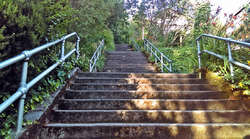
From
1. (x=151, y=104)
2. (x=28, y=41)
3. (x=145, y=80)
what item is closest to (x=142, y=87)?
(x=145, y=80)

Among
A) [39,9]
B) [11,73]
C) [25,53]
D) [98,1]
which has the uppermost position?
[98,1]

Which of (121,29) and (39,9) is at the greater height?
(121,29)

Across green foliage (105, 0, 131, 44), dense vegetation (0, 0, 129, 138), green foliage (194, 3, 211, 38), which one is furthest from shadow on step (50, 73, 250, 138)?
green foliage (105, 0, 131, 44)

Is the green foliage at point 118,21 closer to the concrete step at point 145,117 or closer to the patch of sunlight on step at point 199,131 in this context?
the concrete step at point 145,117

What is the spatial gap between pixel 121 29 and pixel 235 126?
18.5m

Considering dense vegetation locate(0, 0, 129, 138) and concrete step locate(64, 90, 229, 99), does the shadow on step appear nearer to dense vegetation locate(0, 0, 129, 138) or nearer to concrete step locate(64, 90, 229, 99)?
concrete step locate(64, 90, 229, 99)

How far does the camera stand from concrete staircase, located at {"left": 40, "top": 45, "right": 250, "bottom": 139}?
1739 mm

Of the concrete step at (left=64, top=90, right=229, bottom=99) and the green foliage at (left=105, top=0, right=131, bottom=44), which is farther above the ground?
the green foliage at (left=105, top=0, right=131, bottom=44)

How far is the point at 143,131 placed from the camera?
1.75m

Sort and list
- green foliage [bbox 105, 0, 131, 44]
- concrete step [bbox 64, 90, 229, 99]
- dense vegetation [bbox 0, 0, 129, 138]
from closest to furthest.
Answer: dense vegetation [bbox 0, 0, 129, 138] → concrete step [bbox 64, 90, 229, 99] → green foliage [bbox 105, 0, 131, 44]

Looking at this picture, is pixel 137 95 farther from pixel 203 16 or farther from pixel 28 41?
pixel 203 16

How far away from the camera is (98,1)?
22.2ft

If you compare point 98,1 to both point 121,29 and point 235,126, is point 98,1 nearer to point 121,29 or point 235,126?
point 235,126

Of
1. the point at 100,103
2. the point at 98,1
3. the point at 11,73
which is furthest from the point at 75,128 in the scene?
the point at 98,1
